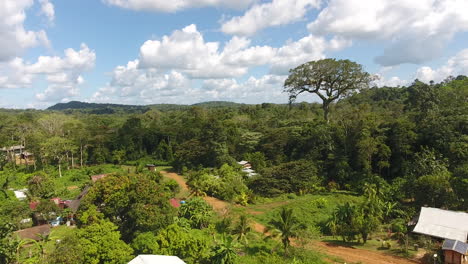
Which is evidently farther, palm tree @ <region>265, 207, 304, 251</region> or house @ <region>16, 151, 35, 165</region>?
house @ <region>16, 151, 35, 165</region>

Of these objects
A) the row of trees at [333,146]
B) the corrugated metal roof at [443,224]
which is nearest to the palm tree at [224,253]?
the corrugated metal roof at [443,224]

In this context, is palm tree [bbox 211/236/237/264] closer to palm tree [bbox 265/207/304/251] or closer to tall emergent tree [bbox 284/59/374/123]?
palm tree [bbox 265/207/304/251]

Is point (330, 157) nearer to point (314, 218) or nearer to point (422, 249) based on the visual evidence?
point (314, 218)

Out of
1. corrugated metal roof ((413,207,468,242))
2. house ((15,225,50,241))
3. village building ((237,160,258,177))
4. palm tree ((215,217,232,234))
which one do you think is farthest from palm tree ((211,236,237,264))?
village building ((237,160,258,177))

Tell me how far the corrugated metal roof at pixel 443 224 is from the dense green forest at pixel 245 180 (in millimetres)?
1240

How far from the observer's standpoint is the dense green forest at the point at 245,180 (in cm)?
1463

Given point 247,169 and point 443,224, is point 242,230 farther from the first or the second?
point 247,169

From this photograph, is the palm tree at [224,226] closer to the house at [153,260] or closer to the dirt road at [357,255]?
the dirt road at [357,255]

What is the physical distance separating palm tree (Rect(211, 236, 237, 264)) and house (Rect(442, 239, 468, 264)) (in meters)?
10.6

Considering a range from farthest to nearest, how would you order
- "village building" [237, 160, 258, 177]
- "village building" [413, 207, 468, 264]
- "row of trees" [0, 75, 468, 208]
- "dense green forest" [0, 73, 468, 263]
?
"village building" [237, 160, 258, 177], "row of trees" [0, 75, 468, 208], "dense green forest" [0, 73, 468, 263], "village building" [413, 207, 468, 264]

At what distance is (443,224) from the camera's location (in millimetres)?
16906

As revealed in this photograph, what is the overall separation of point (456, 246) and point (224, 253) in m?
11.6

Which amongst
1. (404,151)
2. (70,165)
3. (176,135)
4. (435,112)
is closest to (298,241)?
(404,151)

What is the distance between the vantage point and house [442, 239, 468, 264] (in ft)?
46.0
